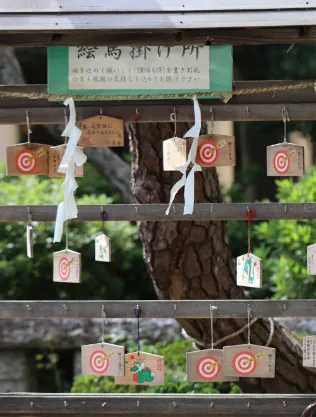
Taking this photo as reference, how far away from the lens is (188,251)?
5441 mm

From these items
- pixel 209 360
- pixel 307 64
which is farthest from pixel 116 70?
pixel 307 64

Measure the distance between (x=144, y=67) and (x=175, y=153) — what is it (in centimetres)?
57

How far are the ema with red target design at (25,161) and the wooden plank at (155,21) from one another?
851 mm

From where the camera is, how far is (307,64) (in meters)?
9.29

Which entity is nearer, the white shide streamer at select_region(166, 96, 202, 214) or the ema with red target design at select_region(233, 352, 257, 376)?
the white shide streamer at select_region(166, 96, 202, 214)

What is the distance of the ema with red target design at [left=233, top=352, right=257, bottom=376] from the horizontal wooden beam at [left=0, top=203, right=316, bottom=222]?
703 millimetres

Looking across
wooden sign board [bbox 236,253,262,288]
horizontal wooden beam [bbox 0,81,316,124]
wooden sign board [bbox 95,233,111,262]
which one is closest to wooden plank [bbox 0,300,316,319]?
wooden sign board [bbox 236,253,262,288]

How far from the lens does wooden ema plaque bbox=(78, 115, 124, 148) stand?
4.23m

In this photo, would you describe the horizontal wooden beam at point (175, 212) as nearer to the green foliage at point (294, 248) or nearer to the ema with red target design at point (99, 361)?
the ema with red target design at point (99, 361)

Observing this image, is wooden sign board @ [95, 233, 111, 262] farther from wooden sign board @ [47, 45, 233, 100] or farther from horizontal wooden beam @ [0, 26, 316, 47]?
horizontal wooden beam @ [0, 26, 316, 47]

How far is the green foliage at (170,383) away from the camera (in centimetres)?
596

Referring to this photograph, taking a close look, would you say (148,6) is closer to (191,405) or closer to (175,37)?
(175,37)

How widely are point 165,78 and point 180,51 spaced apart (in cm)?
14

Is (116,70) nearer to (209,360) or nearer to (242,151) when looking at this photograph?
(209,360)
